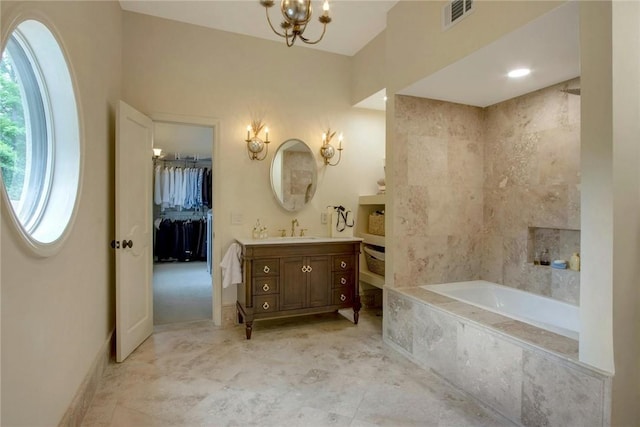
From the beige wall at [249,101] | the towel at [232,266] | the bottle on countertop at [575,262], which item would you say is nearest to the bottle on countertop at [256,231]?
the beige wall at [249,101]

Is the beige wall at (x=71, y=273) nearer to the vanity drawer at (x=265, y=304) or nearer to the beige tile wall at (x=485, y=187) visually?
the vanity drawer at (x=265, y=304)

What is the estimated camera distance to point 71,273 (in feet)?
6.47

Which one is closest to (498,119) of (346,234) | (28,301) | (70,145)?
(346,234)

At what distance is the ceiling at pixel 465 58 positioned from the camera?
2016 millimetres

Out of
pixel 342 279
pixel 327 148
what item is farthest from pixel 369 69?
pixel 342 279

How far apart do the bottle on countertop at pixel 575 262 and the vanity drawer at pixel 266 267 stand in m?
2.47

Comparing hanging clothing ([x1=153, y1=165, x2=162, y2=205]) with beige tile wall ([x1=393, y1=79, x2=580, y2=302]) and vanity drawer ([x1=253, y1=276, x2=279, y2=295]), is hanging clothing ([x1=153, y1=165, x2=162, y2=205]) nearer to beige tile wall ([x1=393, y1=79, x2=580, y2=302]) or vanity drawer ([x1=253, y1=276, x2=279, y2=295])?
vanity drawer ([x1=253, y1=276, x2=279, y2=295])

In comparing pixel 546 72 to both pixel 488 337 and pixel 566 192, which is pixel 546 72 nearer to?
pixel 566 192

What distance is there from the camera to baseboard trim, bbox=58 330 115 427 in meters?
1.83

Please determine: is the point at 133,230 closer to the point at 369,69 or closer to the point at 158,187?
the point at 369,69

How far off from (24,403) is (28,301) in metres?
0.40

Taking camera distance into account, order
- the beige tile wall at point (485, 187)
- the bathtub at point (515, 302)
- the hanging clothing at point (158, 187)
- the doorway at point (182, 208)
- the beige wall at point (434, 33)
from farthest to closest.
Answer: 1. the hanging clothing at point (158, 187)
2. the doorway at point (182, 208)
3. the beige tile wall at point (485, 187)
4. the bathtub at point (515, 302)
5. the beige wall at point (434, 33)

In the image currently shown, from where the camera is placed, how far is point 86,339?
2217 mm

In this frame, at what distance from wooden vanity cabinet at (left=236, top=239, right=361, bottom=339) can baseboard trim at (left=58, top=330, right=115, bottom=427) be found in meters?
1.14
